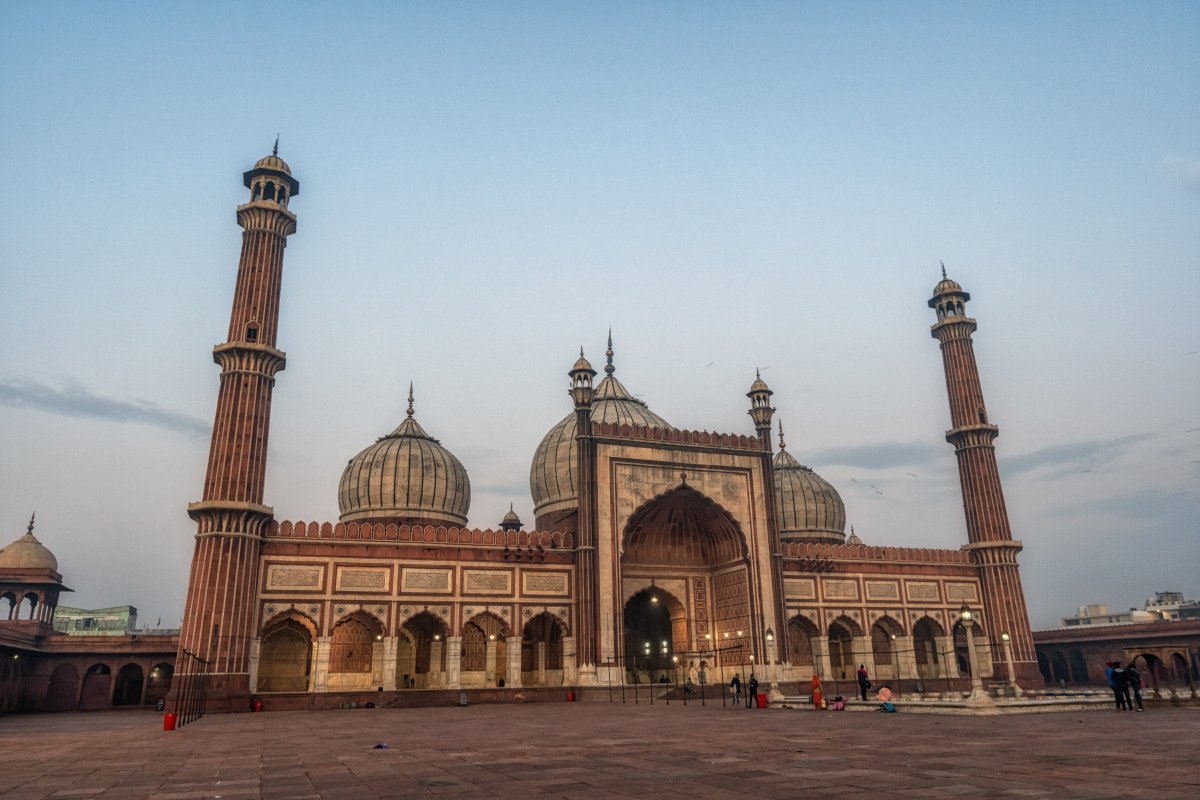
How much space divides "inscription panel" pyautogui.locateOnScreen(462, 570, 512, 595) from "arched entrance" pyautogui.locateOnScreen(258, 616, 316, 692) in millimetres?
6401

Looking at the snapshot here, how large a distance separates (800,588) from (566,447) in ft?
42.7

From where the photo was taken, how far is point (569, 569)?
3219 centimetres

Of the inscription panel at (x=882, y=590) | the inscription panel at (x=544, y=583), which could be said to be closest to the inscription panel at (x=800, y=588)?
the inscription panel at (x=882, y=590)

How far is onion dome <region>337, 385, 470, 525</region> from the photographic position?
38625 mm

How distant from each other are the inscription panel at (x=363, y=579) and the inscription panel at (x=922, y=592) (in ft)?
79.8

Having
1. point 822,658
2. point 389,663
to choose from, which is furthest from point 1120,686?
point 389,663

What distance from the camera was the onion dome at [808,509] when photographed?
1807 inches

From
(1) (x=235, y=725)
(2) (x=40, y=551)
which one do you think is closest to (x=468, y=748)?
(1) (x=235, y=725)

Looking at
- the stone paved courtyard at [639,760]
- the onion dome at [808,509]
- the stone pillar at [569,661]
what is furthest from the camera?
the onion dome at [808,509]

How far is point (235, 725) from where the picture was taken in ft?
63.4

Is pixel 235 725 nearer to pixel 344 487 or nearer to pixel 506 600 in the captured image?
pixel 506 600

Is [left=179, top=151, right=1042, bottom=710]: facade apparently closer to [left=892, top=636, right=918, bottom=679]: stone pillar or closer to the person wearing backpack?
[left=892, top=636, right=918, bottom=679]: stone pillar

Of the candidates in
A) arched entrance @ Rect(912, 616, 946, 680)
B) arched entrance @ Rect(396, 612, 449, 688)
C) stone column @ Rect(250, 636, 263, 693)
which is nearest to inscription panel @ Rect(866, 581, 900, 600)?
arched entrance @ Rect(912, 616, 946, 680)

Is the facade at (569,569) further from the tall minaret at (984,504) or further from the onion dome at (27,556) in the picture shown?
the onion dome at (27,556)
